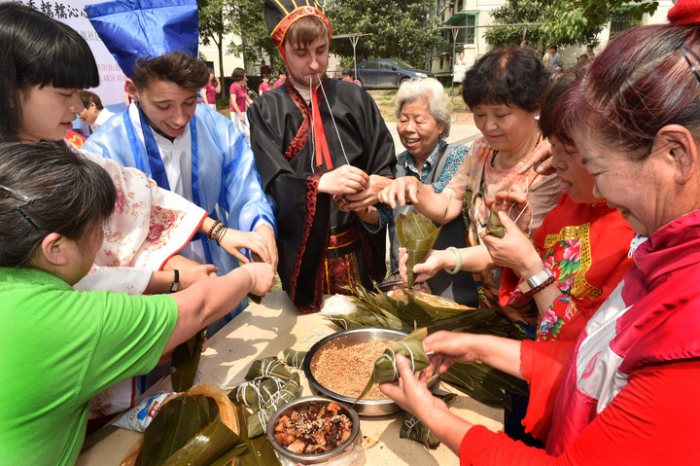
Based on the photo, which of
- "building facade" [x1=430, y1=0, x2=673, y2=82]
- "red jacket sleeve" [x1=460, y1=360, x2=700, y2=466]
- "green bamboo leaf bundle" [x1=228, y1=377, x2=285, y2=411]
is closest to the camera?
"red jacket sleeve" [x1=460, y1=360, x2=700, y2=466]

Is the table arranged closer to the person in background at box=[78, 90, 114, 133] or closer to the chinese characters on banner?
the chinese characters on banner

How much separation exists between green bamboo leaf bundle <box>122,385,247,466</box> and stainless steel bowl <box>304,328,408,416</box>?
327 mm

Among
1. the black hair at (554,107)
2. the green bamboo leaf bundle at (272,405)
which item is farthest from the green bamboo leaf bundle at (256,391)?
the black hair at (554,107)

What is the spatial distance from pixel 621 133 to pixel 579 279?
2.72ft

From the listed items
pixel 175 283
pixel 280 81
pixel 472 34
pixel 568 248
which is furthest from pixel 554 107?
pixel 472 34

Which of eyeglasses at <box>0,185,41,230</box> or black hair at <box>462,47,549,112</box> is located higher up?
black hair at <box>462,47,549,112</box>

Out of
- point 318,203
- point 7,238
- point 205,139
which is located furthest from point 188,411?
point 205,139

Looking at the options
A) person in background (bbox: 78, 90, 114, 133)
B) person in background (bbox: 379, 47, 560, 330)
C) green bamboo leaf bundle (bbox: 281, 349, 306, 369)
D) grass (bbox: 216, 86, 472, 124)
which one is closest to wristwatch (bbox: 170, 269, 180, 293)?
green bamboo leaf bundle (bbox: 281, 349, 306, 369)

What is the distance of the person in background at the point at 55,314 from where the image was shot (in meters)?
1.15

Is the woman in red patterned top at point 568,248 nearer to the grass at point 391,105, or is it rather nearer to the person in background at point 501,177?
the person in background at point 501,177

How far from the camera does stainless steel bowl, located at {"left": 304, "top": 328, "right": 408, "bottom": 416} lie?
165 centimetres

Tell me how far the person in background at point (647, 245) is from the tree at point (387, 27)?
34.5m

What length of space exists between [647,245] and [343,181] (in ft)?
5.16

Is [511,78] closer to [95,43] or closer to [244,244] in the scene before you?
[244,244]
